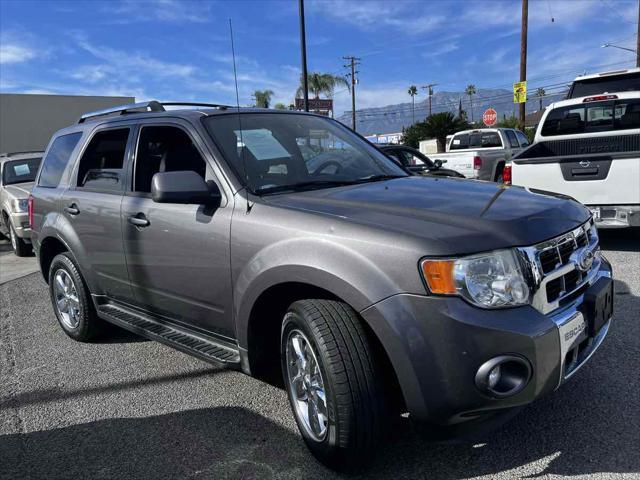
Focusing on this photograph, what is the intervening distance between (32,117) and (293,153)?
100ft

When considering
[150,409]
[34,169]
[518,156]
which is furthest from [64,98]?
[150,409]

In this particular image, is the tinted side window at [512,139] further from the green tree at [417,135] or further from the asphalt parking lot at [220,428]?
the green tree at [417,135]

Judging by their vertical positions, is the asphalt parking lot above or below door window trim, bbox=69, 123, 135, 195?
below

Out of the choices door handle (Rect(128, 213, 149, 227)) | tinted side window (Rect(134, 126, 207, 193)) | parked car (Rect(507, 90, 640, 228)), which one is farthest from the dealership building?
door handle (Rect(128, 213, 149, 227))

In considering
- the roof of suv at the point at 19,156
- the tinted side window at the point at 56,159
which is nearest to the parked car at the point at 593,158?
the tinted side window at the point at 56,159

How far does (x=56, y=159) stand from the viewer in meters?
4.91

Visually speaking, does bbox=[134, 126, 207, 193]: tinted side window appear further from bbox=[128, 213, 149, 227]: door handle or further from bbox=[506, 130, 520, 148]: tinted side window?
bbox=[506, 130, 520, 148]: tinted side window

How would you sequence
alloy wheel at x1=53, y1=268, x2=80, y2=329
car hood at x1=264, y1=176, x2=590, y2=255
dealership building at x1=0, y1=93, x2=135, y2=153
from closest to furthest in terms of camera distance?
car hood at x1=264, y1=176, x2=590, y2=255 → alloy wheel at x1=53, y1=268, x2=80, y2=329 → dealership building at x1=0, y1=93, x2=135, y2=153

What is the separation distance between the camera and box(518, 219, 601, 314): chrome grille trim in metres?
2.29

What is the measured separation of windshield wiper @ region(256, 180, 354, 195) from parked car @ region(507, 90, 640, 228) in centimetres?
420

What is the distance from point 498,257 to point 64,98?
3243cm

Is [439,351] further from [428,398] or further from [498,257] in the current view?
[498,257]

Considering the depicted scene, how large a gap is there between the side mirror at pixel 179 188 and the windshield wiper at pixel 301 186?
1.03 feet

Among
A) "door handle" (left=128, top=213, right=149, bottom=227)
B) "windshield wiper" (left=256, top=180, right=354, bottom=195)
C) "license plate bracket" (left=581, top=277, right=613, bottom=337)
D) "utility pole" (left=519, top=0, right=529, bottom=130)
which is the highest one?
"utility pole" (left=519, top=0, right=529, bottom=130)
